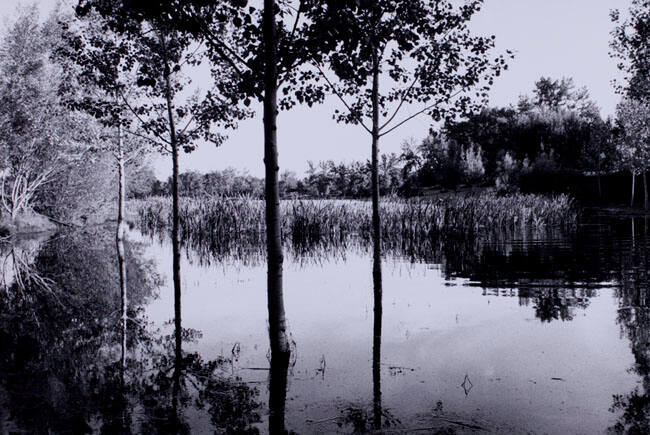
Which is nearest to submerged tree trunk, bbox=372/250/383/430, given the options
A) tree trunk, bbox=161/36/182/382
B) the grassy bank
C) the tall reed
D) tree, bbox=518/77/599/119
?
tree trunk, bbox=161/36/182/382

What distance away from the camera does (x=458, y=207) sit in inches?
1053

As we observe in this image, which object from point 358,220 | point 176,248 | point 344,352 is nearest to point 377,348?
point 344,352

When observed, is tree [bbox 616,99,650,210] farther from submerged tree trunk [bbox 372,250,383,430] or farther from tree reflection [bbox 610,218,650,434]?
submerged tree trunk [bbox 372,250,383,430]

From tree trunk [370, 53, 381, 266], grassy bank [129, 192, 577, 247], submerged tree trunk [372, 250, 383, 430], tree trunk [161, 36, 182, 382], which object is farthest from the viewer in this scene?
grassy bank [129, 192, 577, 247]

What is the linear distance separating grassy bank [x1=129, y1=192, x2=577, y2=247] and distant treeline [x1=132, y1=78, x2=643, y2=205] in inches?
315

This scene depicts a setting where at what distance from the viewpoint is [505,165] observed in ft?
178

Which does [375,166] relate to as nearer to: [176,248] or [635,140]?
[176,248]

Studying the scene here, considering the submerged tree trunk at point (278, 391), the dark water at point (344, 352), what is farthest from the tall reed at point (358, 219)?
the submerged tree trunk at point (278, 391)

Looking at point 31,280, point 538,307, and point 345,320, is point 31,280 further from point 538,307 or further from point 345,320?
point 538,307

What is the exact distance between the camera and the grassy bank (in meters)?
25.7

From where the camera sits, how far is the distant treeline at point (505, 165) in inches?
1855

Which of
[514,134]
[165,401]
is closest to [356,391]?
[165,401]

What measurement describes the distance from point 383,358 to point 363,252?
13.7 meters

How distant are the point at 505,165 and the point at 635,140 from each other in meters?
14.7
